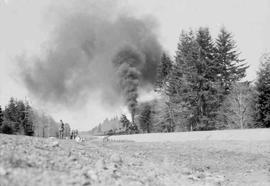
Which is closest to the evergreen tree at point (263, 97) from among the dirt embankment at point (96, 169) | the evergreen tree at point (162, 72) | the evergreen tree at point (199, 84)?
the evergreen tree at point (199, 84)

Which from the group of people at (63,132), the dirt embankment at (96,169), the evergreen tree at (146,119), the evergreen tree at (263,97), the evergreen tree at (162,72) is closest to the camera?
the dirt embankment at (96,169)

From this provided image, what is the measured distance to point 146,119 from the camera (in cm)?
6975

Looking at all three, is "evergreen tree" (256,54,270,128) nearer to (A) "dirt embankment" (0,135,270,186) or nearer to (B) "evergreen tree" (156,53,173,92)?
(B) "evergreen tree" (156,53,173,92)

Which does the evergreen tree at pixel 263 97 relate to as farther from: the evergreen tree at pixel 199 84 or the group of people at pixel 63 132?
the group of people at pixel 63 132

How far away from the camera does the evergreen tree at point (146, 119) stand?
68.1m

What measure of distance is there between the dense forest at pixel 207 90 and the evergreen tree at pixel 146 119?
11.9 meters

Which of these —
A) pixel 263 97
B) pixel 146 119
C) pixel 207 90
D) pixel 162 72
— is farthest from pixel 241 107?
pixel 146 119

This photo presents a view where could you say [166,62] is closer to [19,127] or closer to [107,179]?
[19,127]

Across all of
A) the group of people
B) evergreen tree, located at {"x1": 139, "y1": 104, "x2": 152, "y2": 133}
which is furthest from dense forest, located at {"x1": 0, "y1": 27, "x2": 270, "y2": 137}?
the group of people

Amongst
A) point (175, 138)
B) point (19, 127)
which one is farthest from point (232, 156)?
point (19, 127)

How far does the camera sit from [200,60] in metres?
45.7

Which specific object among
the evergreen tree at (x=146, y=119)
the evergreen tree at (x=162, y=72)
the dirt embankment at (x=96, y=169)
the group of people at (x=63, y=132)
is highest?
the evergreen tree at (x=162, y=72)

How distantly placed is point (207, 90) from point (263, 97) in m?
9.74

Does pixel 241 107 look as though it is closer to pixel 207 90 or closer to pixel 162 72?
pixel 207 90
